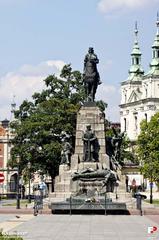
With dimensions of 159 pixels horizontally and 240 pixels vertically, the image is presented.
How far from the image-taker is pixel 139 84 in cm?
16138

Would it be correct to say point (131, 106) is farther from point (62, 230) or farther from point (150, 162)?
point (62, 230)

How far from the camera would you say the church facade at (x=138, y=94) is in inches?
5832

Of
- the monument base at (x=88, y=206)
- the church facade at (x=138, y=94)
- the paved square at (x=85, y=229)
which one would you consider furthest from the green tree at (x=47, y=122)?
the church facade at (x=138, y=94)

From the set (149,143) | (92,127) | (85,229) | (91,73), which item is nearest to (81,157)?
(92,127)

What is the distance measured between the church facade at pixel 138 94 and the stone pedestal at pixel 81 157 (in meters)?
101

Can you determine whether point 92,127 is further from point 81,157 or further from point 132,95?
point 132,95

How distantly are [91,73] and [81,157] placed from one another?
5.89 metres

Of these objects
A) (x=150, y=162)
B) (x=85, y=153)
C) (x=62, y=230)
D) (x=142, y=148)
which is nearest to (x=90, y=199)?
(x=85, y=153)

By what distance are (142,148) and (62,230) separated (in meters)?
59.7

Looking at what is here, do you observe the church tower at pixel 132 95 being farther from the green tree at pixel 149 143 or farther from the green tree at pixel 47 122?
the green tree at pixel 47 122

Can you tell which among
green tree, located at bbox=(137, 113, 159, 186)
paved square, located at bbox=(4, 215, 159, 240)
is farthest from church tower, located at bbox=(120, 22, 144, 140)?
paved square, located at bbox=(4, 215, 159, 240)

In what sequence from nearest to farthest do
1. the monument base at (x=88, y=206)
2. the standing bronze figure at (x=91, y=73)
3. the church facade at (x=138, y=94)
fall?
the monument base at (x=88, y=206) < the standing bronze figure at (x=91, y=73) < the church facade at (x=138, y=94)

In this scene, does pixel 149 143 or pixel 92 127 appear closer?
pixel 92 127

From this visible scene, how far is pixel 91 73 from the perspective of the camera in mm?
45938
